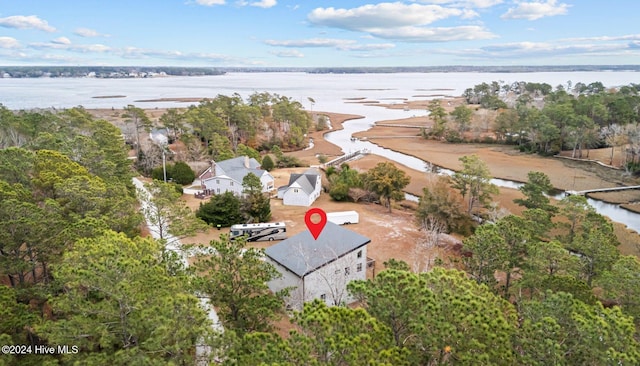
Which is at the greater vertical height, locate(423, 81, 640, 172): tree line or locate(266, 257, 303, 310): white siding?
locate(423, 81, 640, 172): tree line

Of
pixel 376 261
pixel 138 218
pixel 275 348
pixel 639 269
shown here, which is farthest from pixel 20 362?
pixel 639 269

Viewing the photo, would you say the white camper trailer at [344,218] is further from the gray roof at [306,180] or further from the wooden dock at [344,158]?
the wooden dock at [344,158]

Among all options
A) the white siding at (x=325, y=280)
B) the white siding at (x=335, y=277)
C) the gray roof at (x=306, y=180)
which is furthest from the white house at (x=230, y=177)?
the white siding at (x=335, y=277)

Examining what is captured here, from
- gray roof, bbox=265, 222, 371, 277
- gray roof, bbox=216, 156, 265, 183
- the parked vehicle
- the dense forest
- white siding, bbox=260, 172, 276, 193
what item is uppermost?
the dense forest

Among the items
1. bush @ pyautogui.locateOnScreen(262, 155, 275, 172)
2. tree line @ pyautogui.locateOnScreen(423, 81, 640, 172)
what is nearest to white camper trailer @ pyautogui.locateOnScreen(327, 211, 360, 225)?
bush @ pyautogui.locateOnScreen(262, 155, 275, 172)

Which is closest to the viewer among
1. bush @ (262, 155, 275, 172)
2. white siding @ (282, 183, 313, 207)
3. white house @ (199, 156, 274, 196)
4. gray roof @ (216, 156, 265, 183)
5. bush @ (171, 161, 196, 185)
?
white siding @ (282, 183, 313, 207)

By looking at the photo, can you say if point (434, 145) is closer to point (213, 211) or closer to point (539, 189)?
point (539, 189)

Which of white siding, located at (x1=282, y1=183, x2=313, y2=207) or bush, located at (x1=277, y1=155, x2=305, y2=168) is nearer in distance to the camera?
white siding, located at (x1=282, y1=183, x2=313, y2=207)

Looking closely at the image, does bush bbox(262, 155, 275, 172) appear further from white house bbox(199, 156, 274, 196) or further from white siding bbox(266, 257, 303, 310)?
white siding bbox(266, 257, 303, 310)

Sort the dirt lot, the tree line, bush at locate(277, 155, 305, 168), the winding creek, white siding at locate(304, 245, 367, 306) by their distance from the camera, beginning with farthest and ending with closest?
bush at locate(277, 155, 305, 168) < the tree line < the winding creek < the dirt lot < white siding at locate(304, 245, 367, 306)
